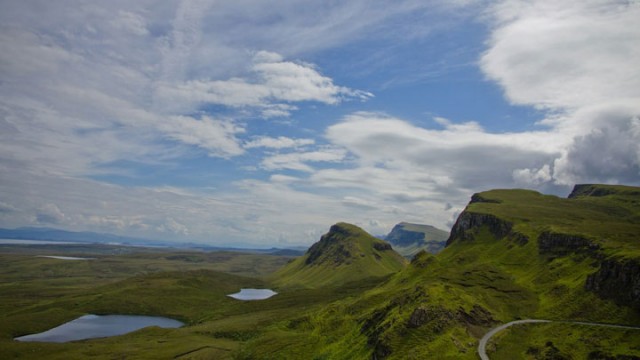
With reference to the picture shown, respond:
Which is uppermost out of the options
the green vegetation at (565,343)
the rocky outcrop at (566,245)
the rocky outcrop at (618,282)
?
the rocky outcrop at (566,245)

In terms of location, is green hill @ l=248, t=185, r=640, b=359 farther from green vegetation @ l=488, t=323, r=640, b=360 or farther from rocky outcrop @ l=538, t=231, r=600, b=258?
rocky outcrop @ l=538, t=231, r=600, b=258

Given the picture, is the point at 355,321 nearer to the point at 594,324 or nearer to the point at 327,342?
the point at 327,342

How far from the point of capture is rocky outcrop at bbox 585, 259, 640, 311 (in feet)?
419

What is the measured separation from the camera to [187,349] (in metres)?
195

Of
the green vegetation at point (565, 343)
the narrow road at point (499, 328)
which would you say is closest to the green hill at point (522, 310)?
the green vegetation at point (565, 343)

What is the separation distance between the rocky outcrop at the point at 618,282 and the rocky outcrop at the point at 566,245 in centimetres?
1756

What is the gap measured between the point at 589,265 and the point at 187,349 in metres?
167

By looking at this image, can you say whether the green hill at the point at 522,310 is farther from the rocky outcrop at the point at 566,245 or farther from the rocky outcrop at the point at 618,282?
the rocky outcrop at the point at 566,245

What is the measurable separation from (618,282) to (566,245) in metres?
49.8

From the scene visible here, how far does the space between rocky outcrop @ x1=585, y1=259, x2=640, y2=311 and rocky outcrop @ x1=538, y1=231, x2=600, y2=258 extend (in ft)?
57.6

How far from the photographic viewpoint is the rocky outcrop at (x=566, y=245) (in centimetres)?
16725

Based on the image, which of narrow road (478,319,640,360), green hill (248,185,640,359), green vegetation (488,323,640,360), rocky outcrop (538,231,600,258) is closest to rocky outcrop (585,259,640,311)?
green hill (248,185,640,359)

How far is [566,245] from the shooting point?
184 m

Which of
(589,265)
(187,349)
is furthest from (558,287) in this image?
(187,349)
